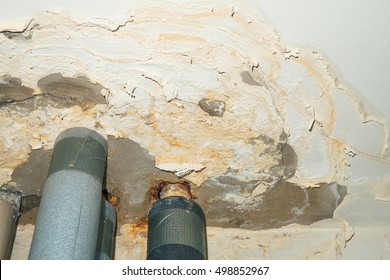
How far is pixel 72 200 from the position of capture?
143 centimetres

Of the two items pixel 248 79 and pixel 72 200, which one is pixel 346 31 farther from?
pixel 72 200

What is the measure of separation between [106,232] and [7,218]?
439mm

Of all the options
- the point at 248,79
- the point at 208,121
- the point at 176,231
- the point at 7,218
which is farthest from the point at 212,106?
the point at 7,218

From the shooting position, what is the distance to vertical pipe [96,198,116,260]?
1738 mm

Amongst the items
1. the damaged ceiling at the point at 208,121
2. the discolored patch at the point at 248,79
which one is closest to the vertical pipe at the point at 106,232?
the damaged ceiling at the point at 208,121

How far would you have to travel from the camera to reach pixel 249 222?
6.88 feet

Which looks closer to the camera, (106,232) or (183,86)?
(183,86)

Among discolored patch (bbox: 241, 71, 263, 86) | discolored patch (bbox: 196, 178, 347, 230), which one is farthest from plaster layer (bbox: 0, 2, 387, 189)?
discolored patch (bbox: 196, 178, 347, 230)

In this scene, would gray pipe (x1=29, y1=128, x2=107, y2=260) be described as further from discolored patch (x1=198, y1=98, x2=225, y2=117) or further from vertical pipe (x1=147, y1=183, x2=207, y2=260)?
discolored patch (x1=198, y1=98, x2=225, y2=117)

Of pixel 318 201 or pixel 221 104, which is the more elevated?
pixel 221 104

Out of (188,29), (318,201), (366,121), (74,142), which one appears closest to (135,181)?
(74,142)

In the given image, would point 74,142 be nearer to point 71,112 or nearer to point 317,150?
point 71,112

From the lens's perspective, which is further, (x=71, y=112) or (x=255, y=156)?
(x=255, y=156)

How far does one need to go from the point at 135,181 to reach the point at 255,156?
0.58m
